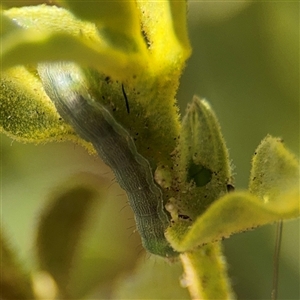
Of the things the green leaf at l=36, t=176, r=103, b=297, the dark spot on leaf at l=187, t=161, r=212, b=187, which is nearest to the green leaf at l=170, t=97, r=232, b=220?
the dark spot on leaf at l=187, t=161, r=212, b=187

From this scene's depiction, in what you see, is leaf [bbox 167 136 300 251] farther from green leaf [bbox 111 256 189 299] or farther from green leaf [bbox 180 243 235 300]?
green leaf [bbox 111 256 189 299]

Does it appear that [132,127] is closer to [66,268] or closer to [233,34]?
[66,268]

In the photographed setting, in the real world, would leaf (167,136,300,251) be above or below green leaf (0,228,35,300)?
below

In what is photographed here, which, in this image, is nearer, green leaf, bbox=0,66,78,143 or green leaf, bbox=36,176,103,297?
green leaf, bbox=0,66,78,143

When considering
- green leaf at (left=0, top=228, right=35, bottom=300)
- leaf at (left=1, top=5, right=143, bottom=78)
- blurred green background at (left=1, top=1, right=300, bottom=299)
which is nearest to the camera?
leaf at (left=1, top=5, right=143, bottom=78)

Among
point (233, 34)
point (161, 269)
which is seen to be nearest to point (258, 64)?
point (233, 34)

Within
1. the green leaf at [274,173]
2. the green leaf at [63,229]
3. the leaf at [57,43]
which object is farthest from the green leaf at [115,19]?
the green leaf at [63,229]
